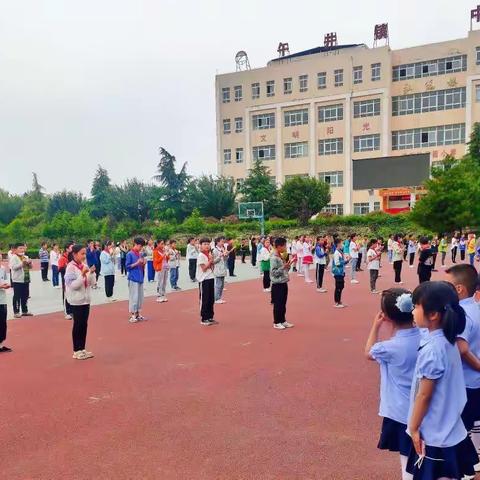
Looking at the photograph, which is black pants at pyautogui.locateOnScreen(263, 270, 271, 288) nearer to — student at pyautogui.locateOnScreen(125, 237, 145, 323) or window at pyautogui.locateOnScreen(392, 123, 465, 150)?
student at pyautogui.locateOnScreen(125, 237, 145, 323)

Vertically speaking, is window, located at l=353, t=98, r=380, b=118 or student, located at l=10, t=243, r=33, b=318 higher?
window, located at l=353, t=98, r=380, b=118

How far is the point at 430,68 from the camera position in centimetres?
4519

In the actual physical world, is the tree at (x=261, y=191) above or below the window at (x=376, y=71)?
below

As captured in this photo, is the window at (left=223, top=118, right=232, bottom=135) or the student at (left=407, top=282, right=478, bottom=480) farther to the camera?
the window at (left=223, top=118, right=232, bottom=135)

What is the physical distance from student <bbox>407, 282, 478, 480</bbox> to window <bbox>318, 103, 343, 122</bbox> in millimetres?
48801

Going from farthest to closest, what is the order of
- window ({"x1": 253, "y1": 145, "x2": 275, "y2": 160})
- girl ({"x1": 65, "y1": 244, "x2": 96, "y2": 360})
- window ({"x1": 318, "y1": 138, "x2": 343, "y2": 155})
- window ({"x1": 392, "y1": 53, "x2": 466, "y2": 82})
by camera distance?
window ({"x1": 253, "y1": 145, "x2": 275, "y2": 160}) → window ({"x1": 318, "y1": 138, "x2": 343, "y2": 155}) → window ({"x1": 392, "y1": 53, "x2": 466, "y2": 82}) → girl ({"x1": 65, "y1": 244, "x2": 96, "y2": 360})

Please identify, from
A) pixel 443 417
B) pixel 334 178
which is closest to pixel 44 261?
pixel 443 417

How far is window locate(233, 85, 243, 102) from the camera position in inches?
2076

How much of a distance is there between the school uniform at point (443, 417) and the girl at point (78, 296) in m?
5.39

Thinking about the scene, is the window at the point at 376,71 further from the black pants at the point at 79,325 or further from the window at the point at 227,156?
the black pants at the point at 79,325

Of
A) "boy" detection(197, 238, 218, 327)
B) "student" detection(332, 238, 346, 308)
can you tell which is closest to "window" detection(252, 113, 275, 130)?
"student" detection(332, 238, 346, 308)

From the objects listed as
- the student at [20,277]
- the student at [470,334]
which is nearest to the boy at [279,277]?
the student at [20,277]

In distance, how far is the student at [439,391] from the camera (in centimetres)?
237

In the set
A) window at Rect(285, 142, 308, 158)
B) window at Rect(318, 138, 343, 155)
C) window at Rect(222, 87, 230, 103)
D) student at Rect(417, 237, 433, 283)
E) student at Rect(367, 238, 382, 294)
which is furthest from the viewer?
window at Rect(222, 87, 230, 103)
